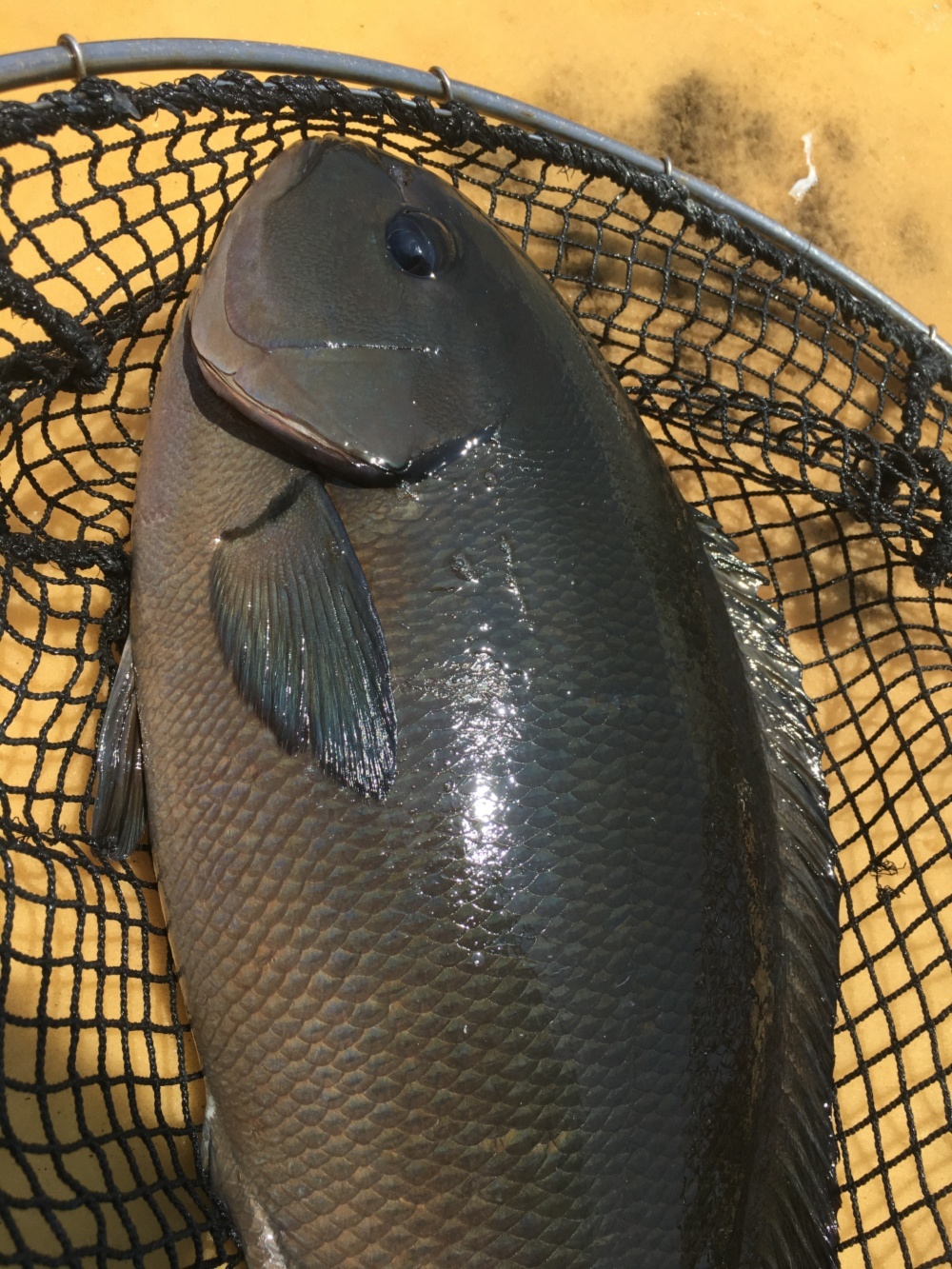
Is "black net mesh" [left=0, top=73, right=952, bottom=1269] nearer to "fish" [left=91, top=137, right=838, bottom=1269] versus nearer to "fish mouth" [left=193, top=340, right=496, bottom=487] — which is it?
"fish" [left=91, top=137, right=838, bottom=1269]

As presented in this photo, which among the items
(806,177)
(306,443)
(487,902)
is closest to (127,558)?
(306,443)

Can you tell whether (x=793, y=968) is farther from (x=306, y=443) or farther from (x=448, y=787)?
(x=306, y=443)

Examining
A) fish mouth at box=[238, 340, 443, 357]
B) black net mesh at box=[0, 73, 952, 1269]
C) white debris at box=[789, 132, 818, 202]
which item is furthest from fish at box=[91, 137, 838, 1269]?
white debris at box=[789, 132, 818, 202]

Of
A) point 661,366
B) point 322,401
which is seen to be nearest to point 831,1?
point 661,366

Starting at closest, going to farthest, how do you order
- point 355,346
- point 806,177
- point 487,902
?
point 487,902
point 355,346
point 806,177

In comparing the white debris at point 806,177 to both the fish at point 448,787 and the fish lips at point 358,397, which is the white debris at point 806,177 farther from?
the fish lips at point 358,397

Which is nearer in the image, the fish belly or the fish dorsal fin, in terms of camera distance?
the fish belly

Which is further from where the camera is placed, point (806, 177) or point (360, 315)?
point (806, 177)
